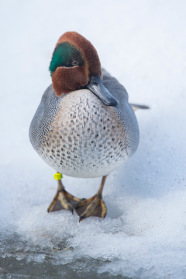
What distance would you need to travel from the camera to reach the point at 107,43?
413cm

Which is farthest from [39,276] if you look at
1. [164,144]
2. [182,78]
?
[182,78]

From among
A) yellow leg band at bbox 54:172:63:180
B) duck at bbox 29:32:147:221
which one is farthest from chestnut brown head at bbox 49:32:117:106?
yellow leg band at bbox 54:172:63:180

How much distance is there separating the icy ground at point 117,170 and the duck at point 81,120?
14.3 inches

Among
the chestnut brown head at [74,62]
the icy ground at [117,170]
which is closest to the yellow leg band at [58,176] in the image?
the icy ground at [117,170]

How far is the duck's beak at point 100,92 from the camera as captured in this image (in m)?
2.43

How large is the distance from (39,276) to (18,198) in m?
0.80

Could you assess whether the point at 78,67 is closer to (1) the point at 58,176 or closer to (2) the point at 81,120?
(2) the point at 81,120

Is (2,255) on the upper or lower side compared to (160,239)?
lower

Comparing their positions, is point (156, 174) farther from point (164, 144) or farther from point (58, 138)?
point (58, 138)

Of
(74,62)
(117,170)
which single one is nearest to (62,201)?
(117,170)

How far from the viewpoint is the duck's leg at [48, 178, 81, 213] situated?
9.33 ft

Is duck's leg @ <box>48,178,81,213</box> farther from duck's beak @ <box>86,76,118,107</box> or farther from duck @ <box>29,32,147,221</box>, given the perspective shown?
duck's beak @ <box>86,76,118,107</box>

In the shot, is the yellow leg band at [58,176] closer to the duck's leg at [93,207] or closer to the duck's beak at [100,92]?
the duck's leg at [93,207]

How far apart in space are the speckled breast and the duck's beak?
0.12ft
